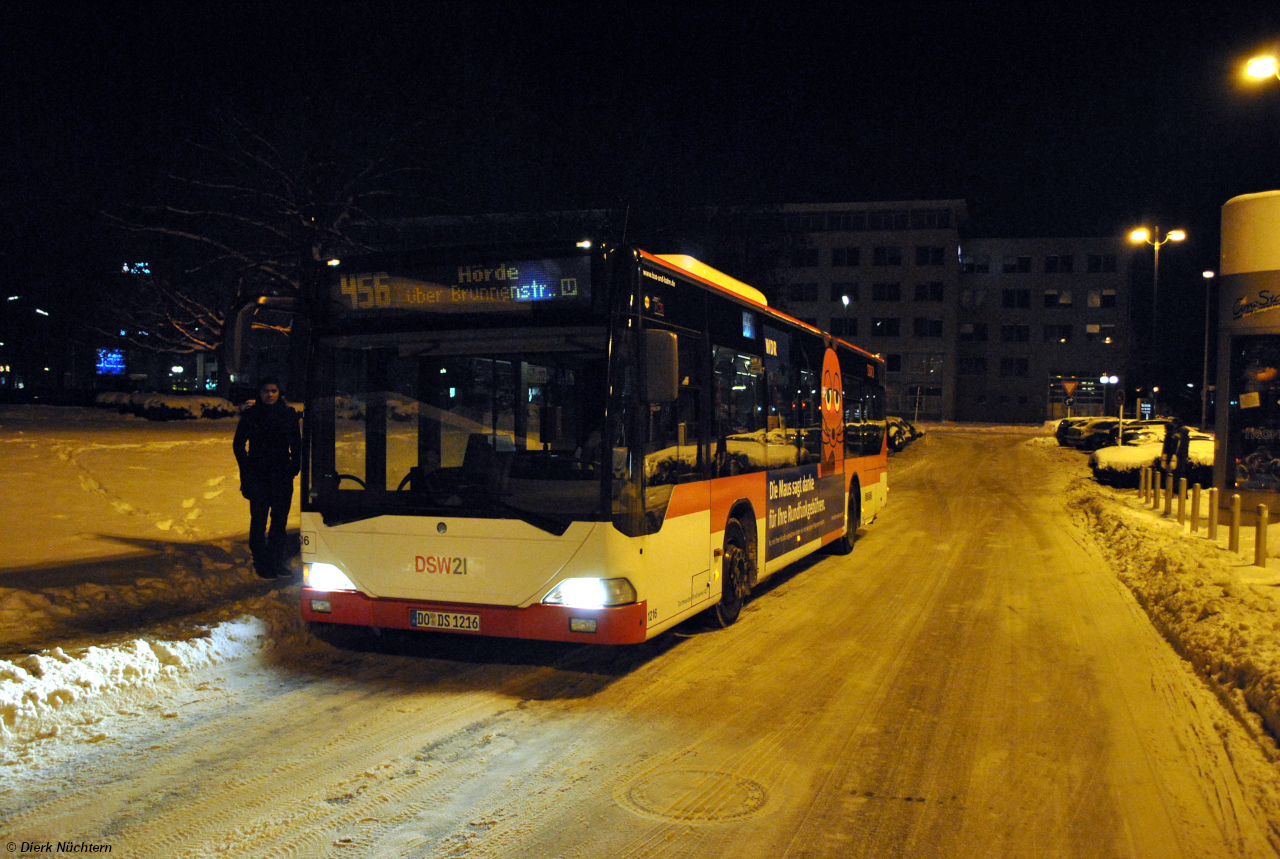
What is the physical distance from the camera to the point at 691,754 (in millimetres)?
5145

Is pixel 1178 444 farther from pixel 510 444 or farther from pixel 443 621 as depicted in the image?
pixel 443 621

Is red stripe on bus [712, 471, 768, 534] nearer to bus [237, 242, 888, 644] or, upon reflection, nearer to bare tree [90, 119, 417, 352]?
bus [237, 242, 888, 644]

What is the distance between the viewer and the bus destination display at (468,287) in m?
6.32

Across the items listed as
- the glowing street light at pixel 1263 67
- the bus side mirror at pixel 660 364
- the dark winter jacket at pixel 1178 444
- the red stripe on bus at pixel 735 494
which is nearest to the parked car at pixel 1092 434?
the dark winter jacket at pixel 1178 444

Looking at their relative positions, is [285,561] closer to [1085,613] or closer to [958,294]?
[1085,613]

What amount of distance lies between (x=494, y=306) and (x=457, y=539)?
5.49 ft

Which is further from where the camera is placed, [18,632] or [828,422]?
[828,422]

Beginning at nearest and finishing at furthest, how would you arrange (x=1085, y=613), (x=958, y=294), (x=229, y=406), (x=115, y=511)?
(x=1085, y=613)
(x=115, y=511)
(x=229, y=406)
(x=958, y=294)

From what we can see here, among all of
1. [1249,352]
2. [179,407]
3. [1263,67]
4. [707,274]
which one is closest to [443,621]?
[707,274]

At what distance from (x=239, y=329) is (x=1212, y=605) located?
8.52 metres

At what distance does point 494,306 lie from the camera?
6.49m

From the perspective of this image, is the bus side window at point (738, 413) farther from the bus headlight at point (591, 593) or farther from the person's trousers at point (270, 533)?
the person's trousers at point (270, 533)

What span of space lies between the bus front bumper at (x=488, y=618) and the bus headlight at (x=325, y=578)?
0.14 ft

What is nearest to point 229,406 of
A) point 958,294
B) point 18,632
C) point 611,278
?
point 18,632
